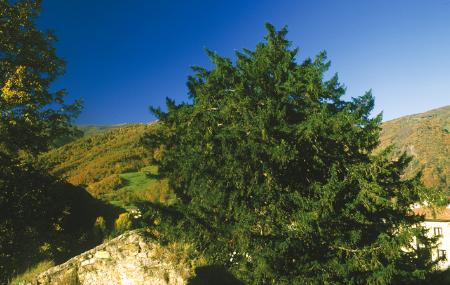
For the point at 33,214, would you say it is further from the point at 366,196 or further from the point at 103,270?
the point at 366,196

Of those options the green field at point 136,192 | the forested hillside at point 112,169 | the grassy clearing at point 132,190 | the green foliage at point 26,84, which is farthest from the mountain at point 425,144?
the green foliage at point 26,84

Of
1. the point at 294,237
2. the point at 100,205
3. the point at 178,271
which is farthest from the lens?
the point at 100,205

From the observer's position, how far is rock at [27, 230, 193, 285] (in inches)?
306

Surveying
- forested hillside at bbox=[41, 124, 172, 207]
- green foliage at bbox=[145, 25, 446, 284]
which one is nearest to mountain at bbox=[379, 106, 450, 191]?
forested hillside at bbox=[41, 124, 172, 207]

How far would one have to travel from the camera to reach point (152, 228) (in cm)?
1284

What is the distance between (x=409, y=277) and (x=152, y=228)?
9.39 meters

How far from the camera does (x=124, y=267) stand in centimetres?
799

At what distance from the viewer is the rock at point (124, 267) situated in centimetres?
776

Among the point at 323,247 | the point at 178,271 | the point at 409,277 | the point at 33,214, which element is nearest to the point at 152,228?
the point at 33,214

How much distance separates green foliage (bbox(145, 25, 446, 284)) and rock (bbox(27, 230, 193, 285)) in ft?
10.3

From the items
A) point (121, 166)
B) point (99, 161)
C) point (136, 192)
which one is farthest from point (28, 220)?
point (99, 161)

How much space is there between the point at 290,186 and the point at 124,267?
655 centimetres

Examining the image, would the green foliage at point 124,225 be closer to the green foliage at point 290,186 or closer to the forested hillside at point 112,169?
the green foliage at point 290,186

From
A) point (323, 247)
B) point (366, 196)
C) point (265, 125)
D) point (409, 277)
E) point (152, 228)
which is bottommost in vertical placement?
point (409, 277)
